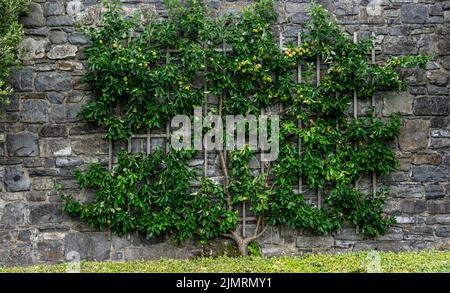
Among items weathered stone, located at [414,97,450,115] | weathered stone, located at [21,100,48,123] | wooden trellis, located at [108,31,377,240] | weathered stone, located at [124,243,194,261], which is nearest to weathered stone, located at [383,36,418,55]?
wooden trellis, located at [108,31,377,240]

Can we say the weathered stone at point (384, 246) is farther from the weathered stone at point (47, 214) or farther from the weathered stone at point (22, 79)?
the weathered stone at point (22, 79)

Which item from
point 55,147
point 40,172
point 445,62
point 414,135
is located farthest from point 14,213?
point 445,62

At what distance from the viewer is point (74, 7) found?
18.0ft

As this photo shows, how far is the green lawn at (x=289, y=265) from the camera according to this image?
4281mm

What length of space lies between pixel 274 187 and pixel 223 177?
0.55m

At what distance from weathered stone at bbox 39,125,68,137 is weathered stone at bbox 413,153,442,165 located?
3.73m

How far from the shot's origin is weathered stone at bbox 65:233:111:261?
5.32 metres

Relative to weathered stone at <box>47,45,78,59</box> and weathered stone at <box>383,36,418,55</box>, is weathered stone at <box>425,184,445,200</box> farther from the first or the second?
weathered stone at <box>47,45,78,59</box>

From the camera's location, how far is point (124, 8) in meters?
5.54

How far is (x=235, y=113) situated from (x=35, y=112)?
213 cm

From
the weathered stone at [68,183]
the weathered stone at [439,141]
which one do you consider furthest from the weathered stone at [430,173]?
the weathered stone at [68,183]

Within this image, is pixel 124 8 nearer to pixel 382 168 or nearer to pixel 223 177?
pixel 223 177

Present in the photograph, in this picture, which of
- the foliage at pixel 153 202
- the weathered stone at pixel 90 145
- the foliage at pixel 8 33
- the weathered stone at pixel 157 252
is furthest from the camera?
the weathered stone at pixel 90 145

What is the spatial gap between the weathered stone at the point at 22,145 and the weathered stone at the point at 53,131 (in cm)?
10
